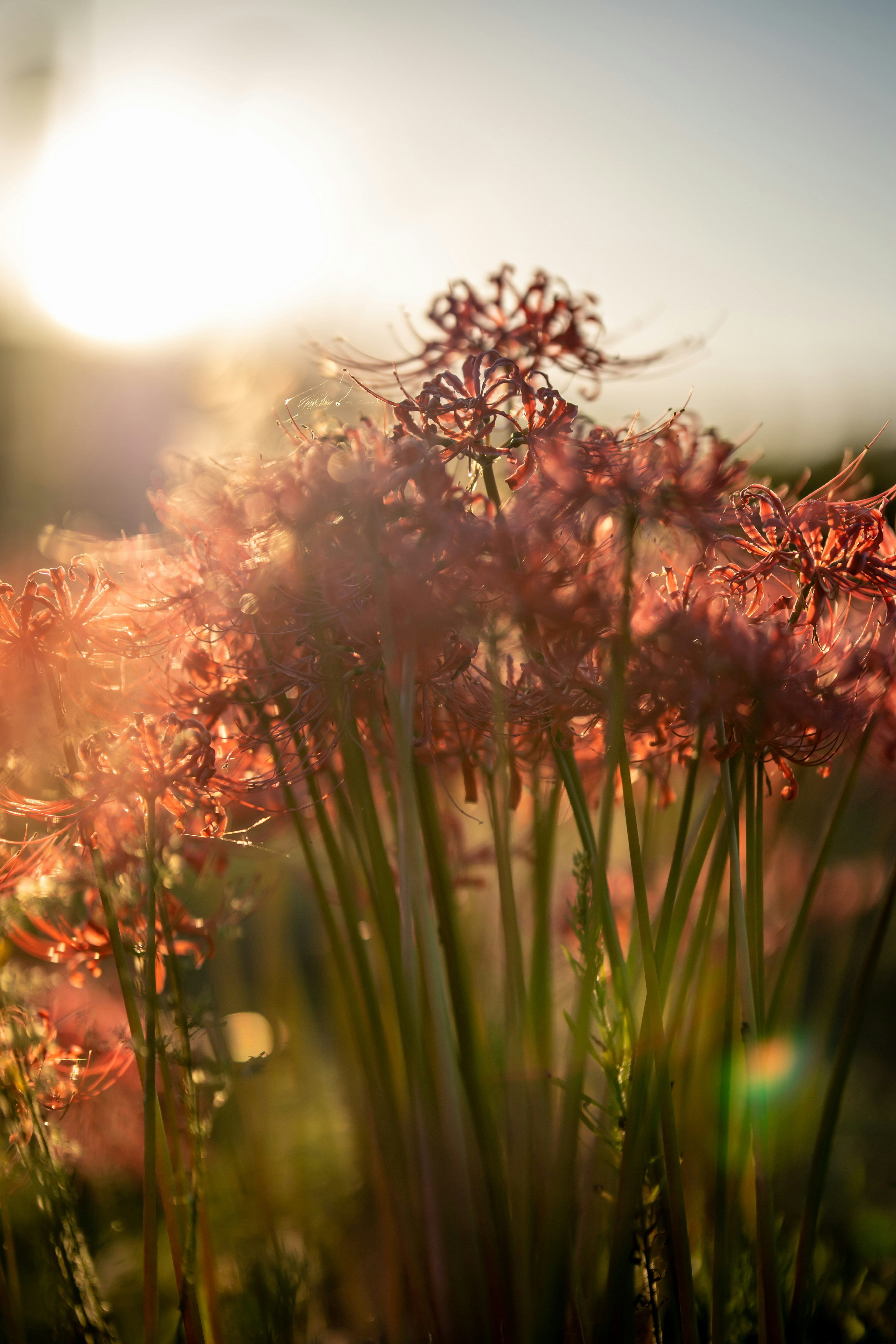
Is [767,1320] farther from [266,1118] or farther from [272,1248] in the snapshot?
[266,1118]

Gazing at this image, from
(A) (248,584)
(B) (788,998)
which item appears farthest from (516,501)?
(B) (788,998)

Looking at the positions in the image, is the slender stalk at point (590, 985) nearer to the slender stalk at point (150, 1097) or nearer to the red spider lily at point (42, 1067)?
the slender stalk at point (150, 1097)

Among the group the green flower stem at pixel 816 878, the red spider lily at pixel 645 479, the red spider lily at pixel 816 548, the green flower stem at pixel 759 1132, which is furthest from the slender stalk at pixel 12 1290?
the red spider lily at pixel 816 548

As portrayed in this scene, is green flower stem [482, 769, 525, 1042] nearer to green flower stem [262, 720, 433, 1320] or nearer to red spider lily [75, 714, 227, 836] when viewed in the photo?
green flower stem [262, 720, 433, 1320]

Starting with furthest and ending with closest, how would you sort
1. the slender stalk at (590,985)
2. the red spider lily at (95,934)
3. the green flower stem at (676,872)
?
the red spider lily at (95,934)
the green flower stem at (676,872)
the slender stalk at (590,985)

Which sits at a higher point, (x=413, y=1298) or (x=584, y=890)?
(x=584, y=890)

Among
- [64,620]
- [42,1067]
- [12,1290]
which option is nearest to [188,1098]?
[42,1067]
